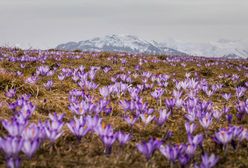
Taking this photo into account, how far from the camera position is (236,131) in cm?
344

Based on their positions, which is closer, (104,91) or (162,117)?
(162,117)

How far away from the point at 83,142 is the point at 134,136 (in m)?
0.66

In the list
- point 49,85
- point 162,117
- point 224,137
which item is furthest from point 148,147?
point 49,85

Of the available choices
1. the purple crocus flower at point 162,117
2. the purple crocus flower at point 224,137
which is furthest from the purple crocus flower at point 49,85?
the purple crocus flower at point 224,137

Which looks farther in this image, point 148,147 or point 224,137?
point 224,137

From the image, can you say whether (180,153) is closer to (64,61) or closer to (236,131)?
(236,131)

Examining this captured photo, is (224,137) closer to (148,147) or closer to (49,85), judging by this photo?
(148,147)

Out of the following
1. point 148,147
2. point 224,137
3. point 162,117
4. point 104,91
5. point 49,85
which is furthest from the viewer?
point 49,85

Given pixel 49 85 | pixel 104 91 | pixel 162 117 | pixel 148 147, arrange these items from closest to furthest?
pixel 148 147 → pixel 162 117 → pixel 104 91 → pixel 49 85

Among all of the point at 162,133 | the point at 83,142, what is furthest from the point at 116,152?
the point at 162,133

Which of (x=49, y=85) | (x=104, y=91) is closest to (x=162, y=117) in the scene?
(x=104, y=91)

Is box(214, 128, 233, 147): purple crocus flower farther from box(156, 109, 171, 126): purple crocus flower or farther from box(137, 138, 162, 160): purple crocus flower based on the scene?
box(156, 109, 171, 126): purple crocus flower

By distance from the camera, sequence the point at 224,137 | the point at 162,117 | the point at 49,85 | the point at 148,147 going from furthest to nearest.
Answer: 1. the point at 49,85
2. the point at 162,117
3. the point at 224,137
4. the point at 148,147

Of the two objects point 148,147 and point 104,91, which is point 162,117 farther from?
point 104,91
